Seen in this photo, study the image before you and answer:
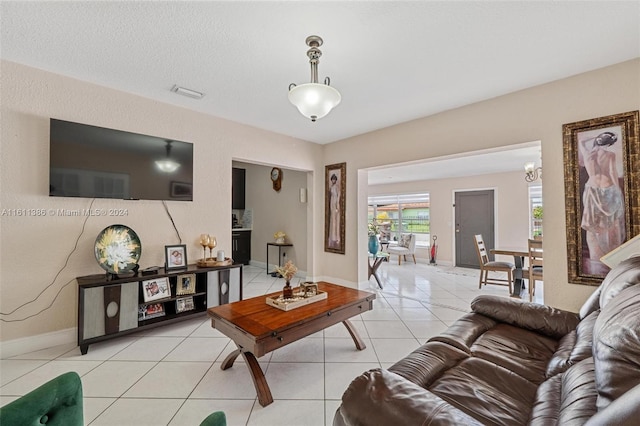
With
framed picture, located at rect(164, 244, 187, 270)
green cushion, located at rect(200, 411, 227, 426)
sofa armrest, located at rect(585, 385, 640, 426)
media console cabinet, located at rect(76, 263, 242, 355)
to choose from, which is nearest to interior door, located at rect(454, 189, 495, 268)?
media console cabinet, located at rect(76, 263, 242, 355)

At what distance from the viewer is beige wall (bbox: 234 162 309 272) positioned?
5.35 metres

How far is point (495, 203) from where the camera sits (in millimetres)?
6484

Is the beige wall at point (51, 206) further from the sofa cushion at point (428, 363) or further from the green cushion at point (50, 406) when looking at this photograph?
the sofa cushion at point (428, 363)

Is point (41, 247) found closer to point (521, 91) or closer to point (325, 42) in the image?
point (325, 42)

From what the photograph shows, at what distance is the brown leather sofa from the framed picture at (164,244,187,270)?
8.51 ft

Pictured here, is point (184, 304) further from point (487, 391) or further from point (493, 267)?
point (493, 267)

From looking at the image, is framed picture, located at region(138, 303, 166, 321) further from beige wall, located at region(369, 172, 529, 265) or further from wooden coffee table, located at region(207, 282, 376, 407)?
beige wall, located at region(369, 172, 529, 265)

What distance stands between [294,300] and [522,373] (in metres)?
1.49

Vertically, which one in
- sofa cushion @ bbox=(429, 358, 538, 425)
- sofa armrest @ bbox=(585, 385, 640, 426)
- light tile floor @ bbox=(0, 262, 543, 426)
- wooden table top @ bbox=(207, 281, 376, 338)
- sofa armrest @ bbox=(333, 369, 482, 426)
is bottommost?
light tile floor @ bbox=(0, 262, 543, 426)

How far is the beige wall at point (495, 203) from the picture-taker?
20.2 feet

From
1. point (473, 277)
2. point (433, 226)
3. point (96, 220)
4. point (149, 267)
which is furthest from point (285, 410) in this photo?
point (433, 226)

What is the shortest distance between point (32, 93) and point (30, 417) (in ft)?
9.71

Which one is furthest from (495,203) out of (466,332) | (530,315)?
(466,332)

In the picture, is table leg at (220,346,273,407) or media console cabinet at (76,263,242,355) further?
media console cabinet at (76,263,242,355)
